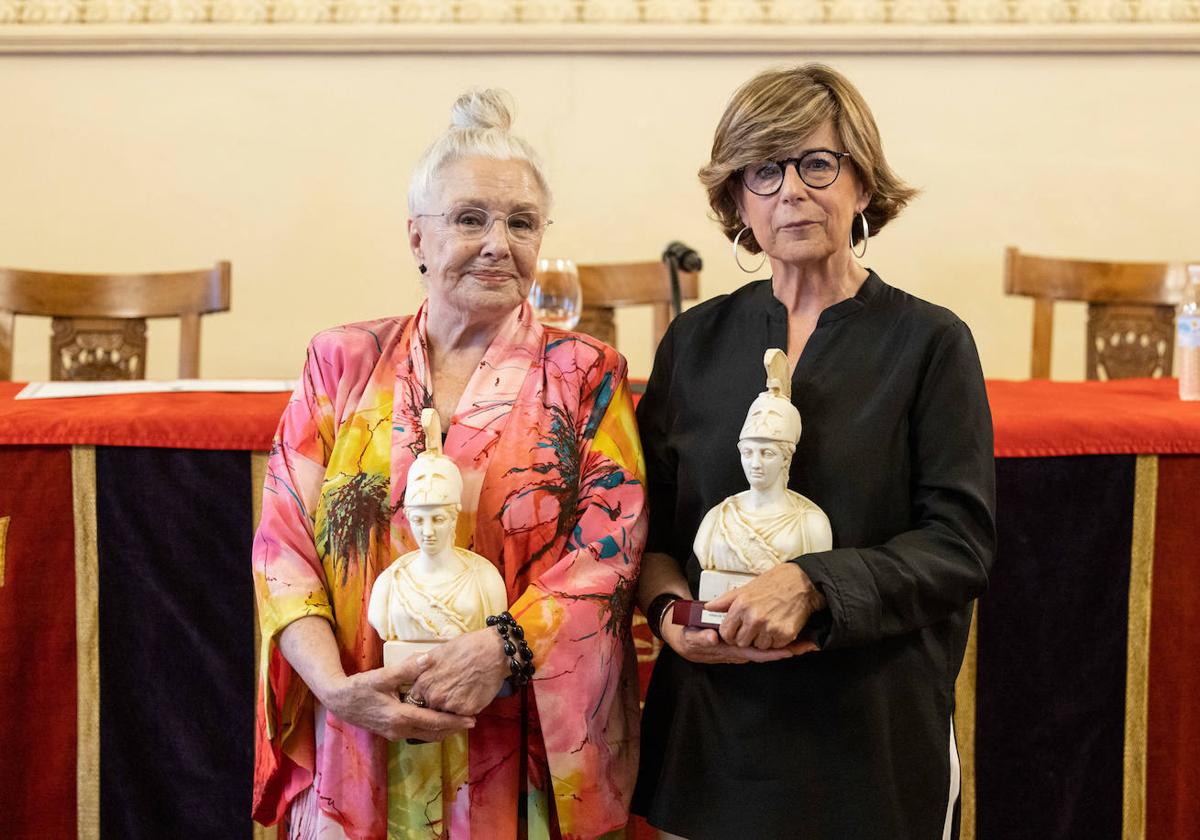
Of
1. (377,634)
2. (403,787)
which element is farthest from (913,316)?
(403,787)

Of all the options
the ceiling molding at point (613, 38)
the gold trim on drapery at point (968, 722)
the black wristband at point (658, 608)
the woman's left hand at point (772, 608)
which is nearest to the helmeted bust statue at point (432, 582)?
the black wristband at point (658, 608)

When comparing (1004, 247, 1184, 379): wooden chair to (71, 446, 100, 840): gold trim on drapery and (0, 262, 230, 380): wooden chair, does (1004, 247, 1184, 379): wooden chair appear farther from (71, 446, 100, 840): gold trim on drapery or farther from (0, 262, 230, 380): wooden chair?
(71, 446, 100, 840): gold trim on drapery

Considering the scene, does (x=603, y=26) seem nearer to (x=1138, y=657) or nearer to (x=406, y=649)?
(x=1138, y=657)

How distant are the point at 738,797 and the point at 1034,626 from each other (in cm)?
98

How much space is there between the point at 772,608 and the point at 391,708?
503mm

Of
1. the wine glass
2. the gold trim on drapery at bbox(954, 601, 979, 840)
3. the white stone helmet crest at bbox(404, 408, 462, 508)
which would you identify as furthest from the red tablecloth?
the white stone helmet crest at bbox(404, 408, 462, 508)

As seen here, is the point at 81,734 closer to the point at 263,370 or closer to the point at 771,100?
the point at 771,100

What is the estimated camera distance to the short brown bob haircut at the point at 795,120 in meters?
1.60

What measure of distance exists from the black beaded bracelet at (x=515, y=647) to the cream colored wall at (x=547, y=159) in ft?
8.99

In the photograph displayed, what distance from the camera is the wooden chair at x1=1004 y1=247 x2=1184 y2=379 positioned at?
135 inches

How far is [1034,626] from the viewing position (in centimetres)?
230

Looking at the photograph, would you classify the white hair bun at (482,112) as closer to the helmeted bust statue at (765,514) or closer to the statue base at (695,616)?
the helmeted bust statue at (765,514)

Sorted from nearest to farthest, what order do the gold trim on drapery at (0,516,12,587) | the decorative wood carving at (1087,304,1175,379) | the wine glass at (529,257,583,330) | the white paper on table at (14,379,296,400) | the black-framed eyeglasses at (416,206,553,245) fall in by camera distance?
the black-framed eyeglasses at (416,206,553,245)
the gold trim on drapery at (0,516,12,587)
the white paper on table at (14,379,296,400)
the wine glass at (529,257,583,330)
the decorative wood carving at (1087,304,1175,379)

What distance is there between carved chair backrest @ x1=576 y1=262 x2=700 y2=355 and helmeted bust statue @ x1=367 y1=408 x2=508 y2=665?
197 centimetres
